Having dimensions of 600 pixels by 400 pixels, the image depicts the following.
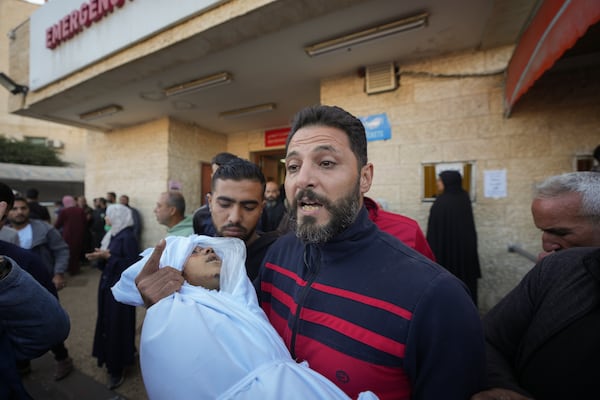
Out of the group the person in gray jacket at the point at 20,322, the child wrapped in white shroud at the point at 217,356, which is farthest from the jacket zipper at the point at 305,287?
the person in gray jacket at the point at 20,322

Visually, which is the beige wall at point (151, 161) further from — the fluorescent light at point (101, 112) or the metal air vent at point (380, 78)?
the metal air vent at point (380, 78)

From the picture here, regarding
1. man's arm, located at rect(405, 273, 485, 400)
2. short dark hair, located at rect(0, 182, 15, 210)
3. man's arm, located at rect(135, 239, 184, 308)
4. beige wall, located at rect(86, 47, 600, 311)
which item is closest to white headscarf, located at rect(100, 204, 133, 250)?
short dark hair, located at rect(0, 182, 15, 210)

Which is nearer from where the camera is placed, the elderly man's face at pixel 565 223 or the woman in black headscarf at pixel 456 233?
the elderly man's face at pixel 565 223

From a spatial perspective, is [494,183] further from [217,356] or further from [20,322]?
[20,322]


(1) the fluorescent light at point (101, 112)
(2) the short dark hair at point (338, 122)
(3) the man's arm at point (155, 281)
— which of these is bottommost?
(3) the man's arm at point (155, 281)

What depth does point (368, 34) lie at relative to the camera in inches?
122

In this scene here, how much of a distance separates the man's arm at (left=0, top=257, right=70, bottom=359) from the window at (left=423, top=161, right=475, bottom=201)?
399 cm

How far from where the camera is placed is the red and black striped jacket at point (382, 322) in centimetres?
74

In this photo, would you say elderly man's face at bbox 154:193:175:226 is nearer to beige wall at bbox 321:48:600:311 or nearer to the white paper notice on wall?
beige wall at bbox 321:48:600:311

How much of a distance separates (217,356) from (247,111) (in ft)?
18.5

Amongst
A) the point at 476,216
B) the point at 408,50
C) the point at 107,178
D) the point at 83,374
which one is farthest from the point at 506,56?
the point at 107,178

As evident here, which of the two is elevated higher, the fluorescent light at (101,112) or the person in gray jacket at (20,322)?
the fluorescent light at (101,112)

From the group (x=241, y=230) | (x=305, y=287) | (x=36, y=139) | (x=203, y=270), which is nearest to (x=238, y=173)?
(x=241, y=230)

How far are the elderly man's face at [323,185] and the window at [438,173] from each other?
3125 millimetres
